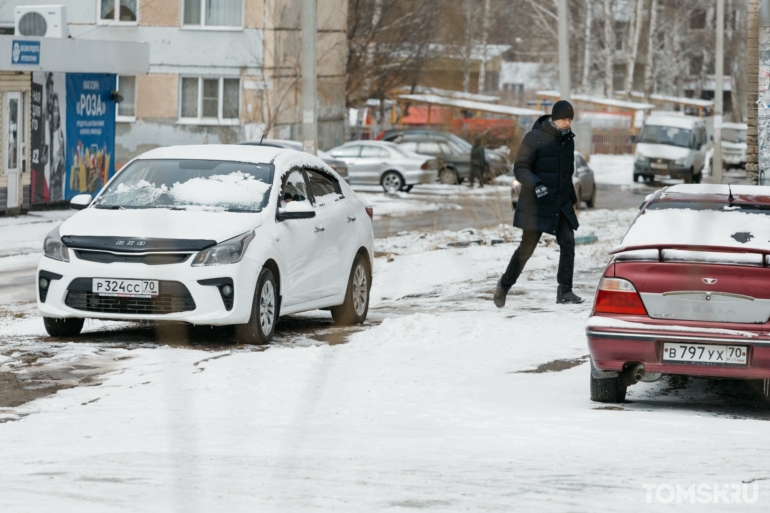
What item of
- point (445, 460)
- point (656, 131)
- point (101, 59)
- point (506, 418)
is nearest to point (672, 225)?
point (506, 418)

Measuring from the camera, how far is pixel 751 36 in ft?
51.7

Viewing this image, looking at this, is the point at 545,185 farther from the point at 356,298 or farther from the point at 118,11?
the point at 118,11

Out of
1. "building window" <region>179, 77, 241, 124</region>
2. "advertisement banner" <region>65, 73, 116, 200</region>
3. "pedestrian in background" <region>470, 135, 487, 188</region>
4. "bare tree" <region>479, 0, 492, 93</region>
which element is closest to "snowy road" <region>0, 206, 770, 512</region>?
"advertisement banner" <region>65, 73, 116, 200</region>

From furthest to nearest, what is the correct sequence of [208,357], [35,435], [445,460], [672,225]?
[208,357] < [672,225] < [35,435] < [445,460]

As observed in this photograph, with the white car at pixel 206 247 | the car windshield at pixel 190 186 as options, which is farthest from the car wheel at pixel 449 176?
the car windshield at pixel 190 186

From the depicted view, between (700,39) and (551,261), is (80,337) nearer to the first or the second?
(551,261)

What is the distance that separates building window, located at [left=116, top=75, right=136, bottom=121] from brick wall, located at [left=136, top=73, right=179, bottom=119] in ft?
0.89

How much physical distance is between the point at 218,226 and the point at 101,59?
18.1m

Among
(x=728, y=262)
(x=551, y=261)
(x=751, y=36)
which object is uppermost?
(x=751, y=36)

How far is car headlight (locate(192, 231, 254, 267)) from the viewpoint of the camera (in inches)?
359

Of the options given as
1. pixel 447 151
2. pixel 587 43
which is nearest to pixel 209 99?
pixel 447 151

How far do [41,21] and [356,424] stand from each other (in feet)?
75.2

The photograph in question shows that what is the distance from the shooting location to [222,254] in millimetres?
9148

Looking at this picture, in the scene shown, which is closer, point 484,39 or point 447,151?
point 447,151
